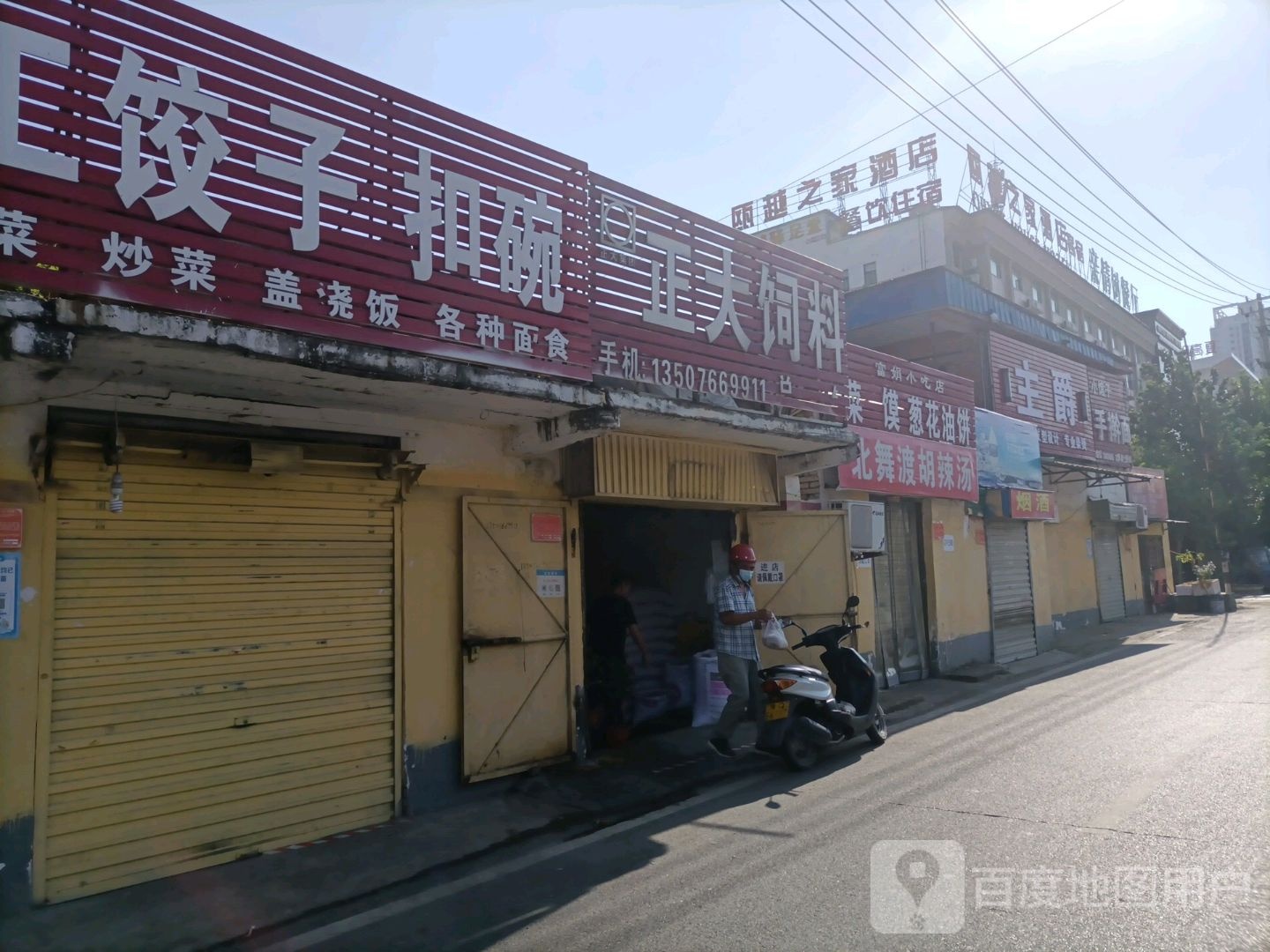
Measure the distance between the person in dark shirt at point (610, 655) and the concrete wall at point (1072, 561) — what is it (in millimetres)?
12257

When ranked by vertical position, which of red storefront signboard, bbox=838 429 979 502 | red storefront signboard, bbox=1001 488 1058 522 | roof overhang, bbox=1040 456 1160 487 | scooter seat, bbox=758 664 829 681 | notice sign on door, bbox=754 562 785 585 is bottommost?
scooter seat, bbox=758 664 829 681

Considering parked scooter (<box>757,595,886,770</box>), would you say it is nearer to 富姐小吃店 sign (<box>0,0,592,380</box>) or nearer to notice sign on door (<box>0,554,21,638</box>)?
富姐小吃店 sign (<box>0,0,592,380</box>)

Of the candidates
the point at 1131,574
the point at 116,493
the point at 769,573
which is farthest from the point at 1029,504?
the point at 116,493

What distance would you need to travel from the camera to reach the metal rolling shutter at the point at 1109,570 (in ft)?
69.1

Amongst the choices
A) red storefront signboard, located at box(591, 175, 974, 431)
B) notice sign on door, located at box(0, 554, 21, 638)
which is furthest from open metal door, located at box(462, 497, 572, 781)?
→ notice sign on door, located at box(0, 554, 21, 638)

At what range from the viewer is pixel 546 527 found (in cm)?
801

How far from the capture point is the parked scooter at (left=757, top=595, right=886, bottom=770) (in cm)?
764

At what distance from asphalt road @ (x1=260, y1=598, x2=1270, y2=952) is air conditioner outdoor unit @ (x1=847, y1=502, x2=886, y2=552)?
3.59 m

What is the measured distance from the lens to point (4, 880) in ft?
15.7

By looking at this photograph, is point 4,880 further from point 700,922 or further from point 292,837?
point 700,922

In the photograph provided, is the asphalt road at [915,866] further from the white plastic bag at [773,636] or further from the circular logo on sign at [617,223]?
the circular logo on sign at [617,223]

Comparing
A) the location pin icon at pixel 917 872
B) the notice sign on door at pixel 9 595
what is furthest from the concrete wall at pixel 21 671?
the location pin icon at pixel 917 872

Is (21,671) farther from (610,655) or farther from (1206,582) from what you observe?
(1206,582)

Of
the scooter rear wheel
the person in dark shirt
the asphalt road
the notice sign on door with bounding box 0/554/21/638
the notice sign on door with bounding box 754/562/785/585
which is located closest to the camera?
the asphalt road
